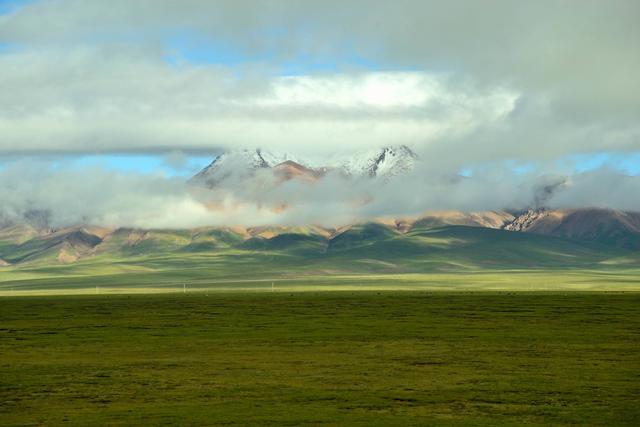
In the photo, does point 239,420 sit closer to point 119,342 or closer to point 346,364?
point 346,364

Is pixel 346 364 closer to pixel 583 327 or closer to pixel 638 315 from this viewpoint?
pixel 583 327

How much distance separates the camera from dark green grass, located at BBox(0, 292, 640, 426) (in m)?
45.8

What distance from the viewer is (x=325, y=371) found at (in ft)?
201

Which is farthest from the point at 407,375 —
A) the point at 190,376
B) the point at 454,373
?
the point at 190,376

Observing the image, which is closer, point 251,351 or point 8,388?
point 8,388

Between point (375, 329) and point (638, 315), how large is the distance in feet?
126

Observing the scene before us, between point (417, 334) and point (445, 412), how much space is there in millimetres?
44140

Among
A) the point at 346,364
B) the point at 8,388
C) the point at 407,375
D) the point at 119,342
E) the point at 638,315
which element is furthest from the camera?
the point at 638,315

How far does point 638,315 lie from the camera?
386ft

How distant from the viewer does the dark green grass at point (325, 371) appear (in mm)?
45812

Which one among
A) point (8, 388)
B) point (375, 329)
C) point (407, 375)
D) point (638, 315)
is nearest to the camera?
point (8, 388)

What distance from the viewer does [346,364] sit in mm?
65188

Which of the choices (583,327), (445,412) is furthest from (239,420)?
(583,327)

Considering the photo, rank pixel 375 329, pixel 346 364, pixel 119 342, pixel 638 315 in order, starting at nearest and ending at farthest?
pixel 346 364
pixel 119 342
pixel 375 329
pixel 638 315
